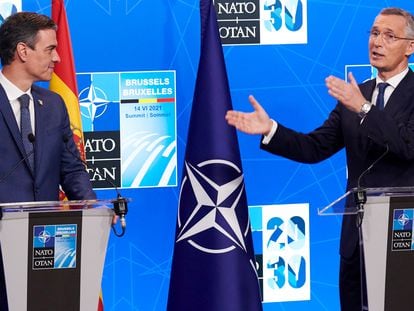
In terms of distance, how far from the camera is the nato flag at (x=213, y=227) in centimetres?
399

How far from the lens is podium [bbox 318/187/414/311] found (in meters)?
3.25

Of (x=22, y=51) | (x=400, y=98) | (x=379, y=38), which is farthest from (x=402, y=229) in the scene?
(x=22, y=51)

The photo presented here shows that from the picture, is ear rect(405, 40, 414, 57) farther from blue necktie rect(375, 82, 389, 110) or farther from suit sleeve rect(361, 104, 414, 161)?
suit sleeve rect(361, 104, 414, 161)

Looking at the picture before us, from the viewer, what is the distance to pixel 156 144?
5.16 m

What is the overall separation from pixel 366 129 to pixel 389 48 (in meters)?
0.50

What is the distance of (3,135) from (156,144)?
152cm

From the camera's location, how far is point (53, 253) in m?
3.28

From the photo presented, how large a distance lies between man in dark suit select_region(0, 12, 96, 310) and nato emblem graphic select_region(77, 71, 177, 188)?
1092mm

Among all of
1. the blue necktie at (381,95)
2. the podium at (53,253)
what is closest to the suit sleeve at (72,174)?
the podium at (53,253)

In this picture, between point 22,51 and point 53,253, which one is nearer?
point 53,253

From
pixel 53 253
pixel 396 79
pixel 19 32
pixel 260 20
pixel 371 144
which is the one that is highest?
pixel 260 20

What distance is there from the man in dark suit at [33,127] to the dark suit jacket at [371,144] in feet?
2.71

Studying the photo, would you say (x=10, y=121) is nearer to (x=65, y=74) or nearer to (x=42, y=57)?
(x=42, y=57)

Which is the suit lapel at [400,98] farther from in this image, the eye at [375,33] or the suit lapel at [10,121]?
the suit lapel at [10,121]
